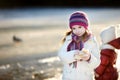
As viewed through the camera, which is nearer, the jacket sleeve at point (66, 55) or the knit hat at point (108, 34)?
the jacket sleeve at point (66, 55)

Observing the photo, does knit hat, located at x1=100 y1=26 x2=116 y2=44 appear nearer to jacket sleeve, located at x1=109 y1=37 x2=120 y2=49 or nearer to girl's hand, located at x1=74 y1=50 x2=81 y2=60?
jacket sleeve, located at x1=109 y1=37 x2=120 y2=49

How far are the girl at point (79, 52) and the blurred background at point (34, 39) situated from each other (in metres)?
0.81

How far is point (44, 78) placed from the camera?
25.6 feet

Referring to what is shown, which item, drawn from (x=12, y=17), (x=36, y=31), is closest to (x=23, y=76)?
(x=36, y=31)

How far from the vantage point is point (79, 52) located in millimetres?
5121

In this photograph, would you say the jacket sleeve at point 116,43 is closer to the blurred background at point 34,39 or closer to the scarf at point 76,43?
the blurred background at point 34,39

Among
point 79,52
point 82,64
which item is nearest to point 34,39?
point 82,64

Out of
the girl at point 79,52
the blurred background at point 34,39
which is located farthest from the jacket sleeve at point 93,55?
the blurred background at point 34,39

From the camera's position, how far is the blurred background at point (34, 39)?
8.49 meters

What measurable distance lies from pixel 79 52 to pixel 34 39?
28.6ft

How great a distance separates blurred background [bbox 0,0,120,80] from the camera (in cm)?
849

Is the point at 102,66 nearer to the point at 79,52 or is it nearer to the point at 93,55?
the point at 93,55

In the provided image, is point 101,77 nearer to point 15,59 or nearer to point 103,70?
point 103,70

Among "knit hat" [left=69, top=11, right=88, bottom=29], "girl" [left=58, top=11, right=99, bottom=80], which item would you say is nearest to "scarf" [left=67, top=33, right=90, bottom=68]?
"girl" [left=58, top=11, right=99, bottom=80]
